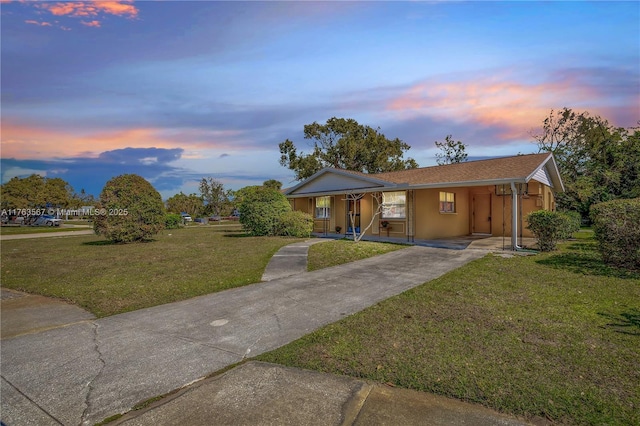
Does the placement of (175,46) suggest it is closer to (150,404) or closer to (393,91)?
(393,91)

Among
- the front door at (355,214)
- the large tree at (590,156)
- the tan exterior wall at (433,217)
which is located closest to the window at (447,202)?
the tan exterior wall at (433,217)

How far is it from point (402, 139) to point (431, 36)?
32322mm

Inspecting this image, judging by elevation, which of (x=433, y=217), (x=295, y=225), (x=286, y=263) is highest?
(x=433, y=217)

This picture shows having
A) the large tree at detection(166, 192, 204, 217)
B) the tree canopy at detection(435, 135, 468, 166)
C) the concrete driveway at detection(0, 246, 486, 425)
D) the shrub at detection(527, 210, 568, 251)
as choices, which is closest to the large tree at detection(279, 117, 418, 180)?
the tree canopy at detection(435, 135, 468, 166)

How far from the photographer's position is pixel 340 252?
12.1m

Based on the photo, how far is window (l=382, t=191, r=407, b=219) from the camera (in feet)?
54.5

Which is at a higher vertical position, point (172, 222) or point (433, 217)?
point (433, 217)

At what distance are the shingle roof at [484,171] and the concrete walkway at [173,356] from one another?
8310 millimetres

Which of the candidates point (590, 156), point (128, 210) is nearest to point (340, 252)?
point (128, 210)

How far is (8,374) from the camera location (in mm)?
Answer: 3561

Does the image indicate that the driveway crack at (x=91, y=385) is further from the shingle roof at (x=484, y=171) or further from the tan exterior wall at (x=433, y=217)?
the tan exterior wall at (x=433, y=217)

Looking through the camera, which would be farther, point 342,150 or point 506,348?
point 342,150

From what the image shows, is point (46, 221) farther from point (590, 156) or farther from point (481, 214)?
point (590, 156)

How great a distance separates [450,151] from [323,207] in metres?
27.7
